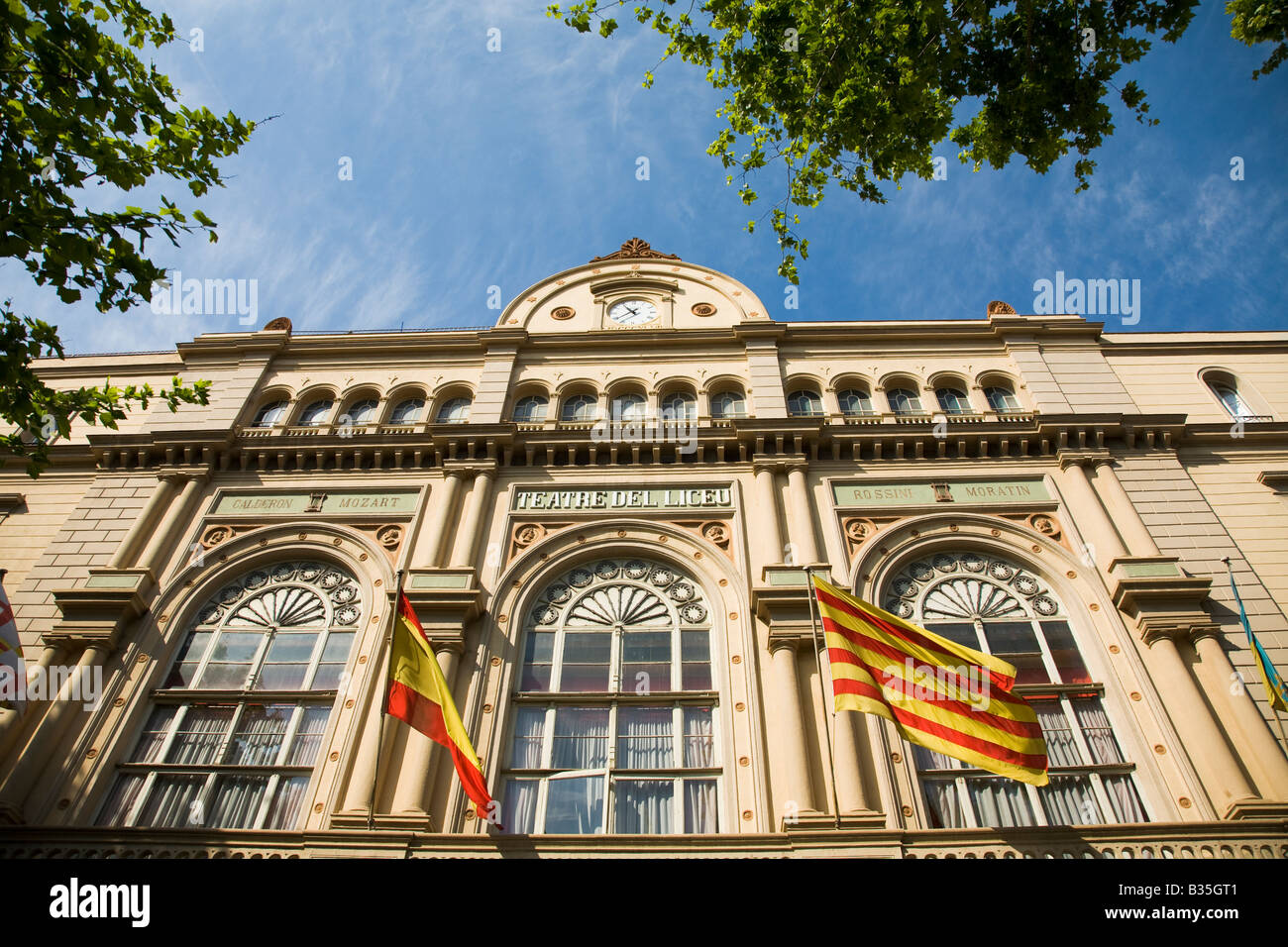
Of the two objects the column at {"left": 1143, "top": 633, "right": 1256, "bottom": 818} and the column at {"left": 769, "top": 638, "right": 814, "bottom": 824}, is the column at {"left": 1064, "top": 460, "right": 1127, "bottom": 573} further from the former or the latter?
the column at {"left": 769, "top": 638, "right": 814, "bottom": 824}

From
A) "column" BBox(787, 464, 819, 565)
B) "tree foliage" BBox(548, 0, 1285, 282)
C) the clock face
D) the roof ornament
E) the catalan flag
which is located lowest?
the catalan flag

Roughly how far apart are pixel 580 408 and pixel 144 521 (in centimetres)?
975

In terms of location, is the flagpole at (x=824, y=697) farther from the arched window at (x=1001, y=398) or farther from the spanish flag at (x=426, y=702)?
the arched window at (x=1001, y=398)

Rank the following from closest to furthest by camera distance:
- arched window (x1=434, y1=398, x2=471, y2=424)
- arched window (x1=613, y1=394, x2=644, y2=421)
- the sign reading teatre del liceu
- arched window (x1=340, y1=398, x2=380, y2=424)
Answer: the sign reading teatre del liceu, arched window (x1=613, y1=394, x2=644, y2=421), arched window (x1=434, y1=398, x2=471, y2=424), arched window (x1=340, y1=398, x2=380, y2=424)

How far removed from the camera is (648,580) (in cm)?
1678

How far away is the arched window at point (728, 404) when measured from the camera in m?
21.1

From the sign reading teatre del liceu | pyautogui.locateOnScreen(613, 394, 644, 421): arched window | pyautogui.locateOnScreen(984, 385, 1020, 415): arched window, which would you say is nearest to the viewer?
the sign reading teatre del liceu

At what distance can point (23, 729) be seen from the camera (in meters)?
14.1

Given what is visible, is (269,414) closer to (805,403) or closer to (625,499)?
(625,499)

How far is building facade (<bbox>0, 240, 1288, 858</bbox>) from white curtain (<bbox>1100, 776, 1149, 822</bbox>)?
0.15 feet

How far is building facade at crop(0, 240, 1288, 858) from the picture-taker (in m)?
13.0

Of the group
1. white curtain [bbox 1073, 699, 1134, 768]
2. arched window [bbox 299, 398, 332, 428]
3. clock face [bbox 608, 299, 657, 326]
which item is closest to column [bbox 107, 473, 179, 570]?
arched window [bbox 299, 398, 332, 428]

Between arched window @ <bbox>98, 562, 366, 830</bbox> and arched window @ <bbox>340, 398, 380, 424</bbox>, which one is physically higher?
arched window @ <bbox>340, 398, 380, 424</bbox>
